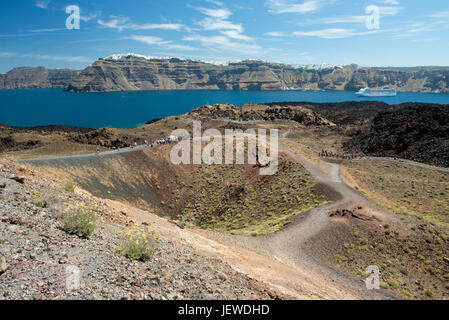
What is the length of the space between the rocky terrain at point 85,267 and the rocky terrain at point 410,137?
2163 inches

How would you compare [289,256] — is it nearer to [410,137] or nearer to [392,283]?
[392,283]

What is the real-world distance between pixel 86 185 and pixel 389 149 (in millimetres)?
60602

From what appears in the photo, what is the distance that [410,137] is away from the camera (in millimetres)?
62125

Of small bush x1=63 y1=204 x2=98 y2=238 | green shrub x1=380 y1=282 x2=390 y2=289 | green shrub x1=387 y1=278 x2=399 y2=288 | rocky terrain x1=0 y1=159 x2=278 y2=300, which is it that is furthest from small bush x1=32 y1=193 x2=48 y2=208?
green shrub x1=387 y1=278 x2=399 y2=288

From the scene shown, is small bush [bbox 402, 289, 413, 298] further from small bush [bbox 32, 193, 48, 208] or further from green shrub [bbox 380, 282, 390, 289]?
small bush [bbox 32, 193, 48, 208]

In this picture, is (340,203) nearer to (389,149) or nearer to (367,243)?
(367,243)

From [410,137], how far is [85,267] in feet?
231

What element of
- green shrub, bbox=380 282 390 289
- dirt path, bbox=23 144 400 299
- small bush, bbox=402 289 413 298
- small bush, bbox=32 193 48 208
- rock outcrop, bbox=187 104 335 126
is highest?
rock outcrop, bbox=187 104 335 126

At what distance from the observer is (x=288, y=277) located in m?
14.3

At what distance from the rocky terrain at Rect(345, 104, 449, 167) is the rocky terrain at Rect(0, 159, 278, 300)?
180 ft

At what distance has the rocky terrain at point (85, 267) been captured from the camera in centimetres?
660

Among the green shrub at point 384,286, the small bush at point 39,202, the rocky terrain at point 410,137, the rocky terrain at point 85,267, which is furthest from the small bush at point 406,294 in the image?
the rocky terrain at point 410,137

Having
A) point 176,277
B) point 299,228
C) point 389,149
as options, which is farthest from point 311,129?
point 176,277

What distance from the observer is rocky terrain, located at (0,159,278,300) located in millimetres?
6598
